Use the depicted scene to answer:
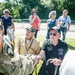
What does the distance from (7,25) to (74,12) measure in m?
28.0

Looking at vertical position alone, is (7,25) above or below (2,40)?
below

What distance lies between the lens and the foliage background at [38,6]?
130 feet

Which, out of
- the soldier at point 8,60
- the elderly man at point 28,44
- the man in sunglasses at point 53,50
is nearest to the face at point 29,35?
the elderly man at point 28,44

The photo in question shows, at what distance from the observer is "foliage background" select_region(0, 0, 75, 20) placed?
3956cm

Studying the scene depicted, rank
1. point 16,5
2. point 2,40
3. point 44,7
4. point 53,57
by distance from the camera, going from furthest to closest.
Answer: point 16,5 < point 44,7 < point 53,57 < point 2,40

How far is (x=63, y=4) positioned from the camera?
1558 inches

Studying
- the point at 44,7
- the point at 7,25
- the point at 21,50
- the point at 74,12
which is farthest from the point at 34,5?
the point at 21,50

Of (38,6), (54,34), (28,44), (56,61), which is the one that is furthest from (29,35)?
A: (38,6)

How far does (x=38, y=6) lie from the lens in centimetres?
4556

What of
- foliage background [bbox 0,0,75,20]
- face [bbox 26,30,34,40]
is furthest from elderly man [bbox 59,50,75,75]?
foliage background [bbox 0,0,75,20]

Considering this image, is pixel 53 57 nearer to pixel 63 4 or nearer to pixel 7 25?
pixel 7 25

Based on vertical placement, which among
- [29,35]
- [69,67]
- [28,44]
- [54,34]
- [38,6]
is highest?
[69,67]

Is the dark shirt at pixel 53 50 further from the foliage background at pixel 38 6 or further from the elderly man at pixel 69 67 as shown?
the foliage background at pixel 38 6

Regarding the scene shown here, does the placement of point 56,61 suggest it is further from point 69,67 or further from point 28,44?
point 69,67
